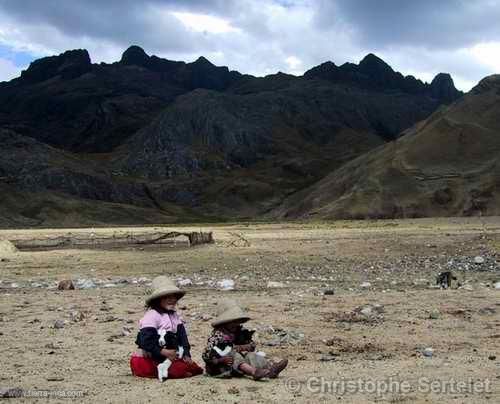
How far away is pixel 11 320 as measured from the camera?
1327 centimetres

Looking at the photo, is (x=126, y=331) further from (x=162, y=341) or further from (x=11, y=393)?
(x=11, y=393)

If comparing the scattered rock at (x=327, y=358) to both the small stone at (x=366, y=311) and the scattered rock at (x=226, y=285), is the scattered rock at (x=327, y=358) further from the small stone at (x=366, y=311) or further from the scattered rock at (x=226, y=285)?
the scattered rock at (x=226, y=285)

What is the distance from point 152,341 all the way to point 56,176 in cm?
11124

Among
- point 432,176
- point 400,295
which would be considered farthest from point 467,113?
point 400,295

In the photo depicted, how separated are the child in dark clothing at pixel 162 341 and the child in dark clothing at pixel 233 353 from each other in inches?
12.7

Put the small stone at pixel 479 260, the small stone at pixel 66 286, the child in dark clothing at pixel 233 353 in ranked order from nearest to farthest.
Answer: the child in dark clothing at pixel 233 353, the small stone at pixel 66 286, the small stone at pixel 479 260

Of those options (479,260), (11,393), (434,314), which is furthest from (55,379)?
(479,260)

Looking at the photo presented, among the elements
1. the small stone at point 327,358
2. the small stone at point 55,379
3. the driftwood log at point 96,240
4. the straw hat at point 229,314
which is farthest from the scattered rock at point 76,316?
the driftwood log at point 96,240

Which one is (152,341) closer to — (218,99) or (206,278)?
(206,278)

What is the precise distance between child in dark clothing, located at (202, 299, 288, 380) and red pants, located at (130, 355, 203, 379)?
20cm

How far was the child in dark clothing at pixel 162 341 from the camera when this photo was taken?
27.7ft

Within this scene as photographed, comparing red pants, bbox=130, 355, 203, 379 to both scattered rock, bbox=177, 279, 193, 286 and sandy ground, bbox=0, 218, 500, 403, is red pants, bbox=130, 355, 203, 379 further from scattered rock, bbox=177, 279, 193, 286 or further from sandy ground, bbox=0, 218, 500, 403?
scattered rock, bbox=177, 279, 193, 286

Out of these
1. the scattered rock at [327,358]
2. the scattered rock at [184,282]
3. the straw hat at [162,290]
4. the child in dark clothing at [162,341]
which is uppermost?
the straw hat at [162,290]

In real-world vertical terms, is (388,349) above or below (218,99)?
below
